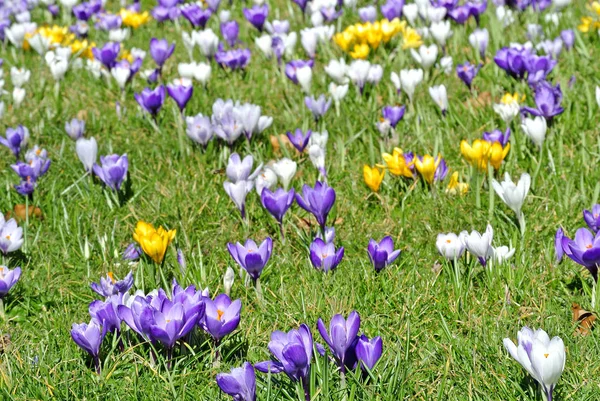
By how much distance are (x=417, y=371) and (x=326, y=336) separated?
1.36ft

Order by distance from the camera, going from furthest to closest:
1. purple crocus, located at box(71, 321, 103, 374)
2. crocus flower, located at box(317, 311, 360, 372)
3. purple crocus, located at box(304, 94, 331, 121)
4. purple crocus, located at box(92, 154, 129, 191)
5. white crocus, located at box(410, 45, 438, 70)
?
white crocus, located at box(410, 45, 438, 70) → purple crocus, located at box(304, 94, 331, 121) → purple crocus, located at box(92, 154, 129, 191) → purple crocus, located at box(71, 321, 103, 374) → crocus flower, located at box(317, 311, 360, 372)

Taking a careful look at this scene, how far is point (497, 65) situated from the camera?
4.51 metres

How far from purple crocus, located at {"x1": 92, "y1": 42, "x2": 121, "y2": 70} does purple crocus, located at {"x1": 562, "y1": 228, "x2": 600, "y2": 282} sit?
3376 millimetres

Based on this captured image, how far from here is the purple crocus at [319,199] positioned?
307cm

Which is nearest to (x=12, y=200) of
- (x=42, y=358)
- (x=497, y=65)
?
(x=42, y=358)

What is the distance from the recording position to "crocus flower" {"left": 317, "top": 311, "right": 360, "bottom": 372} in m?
2.19

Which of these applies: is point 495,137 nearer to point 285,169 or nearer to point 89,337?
point 285,169

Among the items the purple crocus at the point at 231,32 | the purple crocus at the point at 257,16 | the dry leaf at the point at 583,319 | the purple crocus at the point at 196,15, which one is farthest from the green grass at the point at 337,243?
the purple crocus at the point at 196,15

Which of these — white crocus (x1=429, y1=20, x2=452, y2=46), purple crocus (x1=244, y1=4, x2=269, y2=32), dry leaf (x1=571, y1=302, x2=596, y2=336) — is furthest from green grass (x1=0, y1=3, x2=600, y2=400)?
purple crocus (x1=244, y1=4, x2=269, y2=32)

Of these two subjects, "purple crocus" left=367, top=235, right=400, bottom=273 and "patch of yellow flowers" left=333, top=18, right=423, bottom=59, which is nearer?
"purple crocus" left=367, top=235, right=400, bottom=273

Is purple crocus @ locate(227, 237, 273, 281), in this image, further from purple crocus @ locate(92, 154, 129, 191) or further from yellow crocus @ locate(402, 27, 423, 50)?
yellow crocus @ locate(402, 27, 423, 50)

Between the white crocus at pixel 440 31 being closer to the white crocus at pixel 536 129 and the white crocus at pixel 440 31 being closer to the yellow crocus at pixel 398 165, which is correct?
the white crocus at pixel 536 129

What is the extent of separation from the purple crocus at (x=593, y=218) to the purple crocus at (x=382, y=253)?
0.70m

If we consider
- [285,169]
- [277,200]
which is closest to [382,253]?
[277,200]
